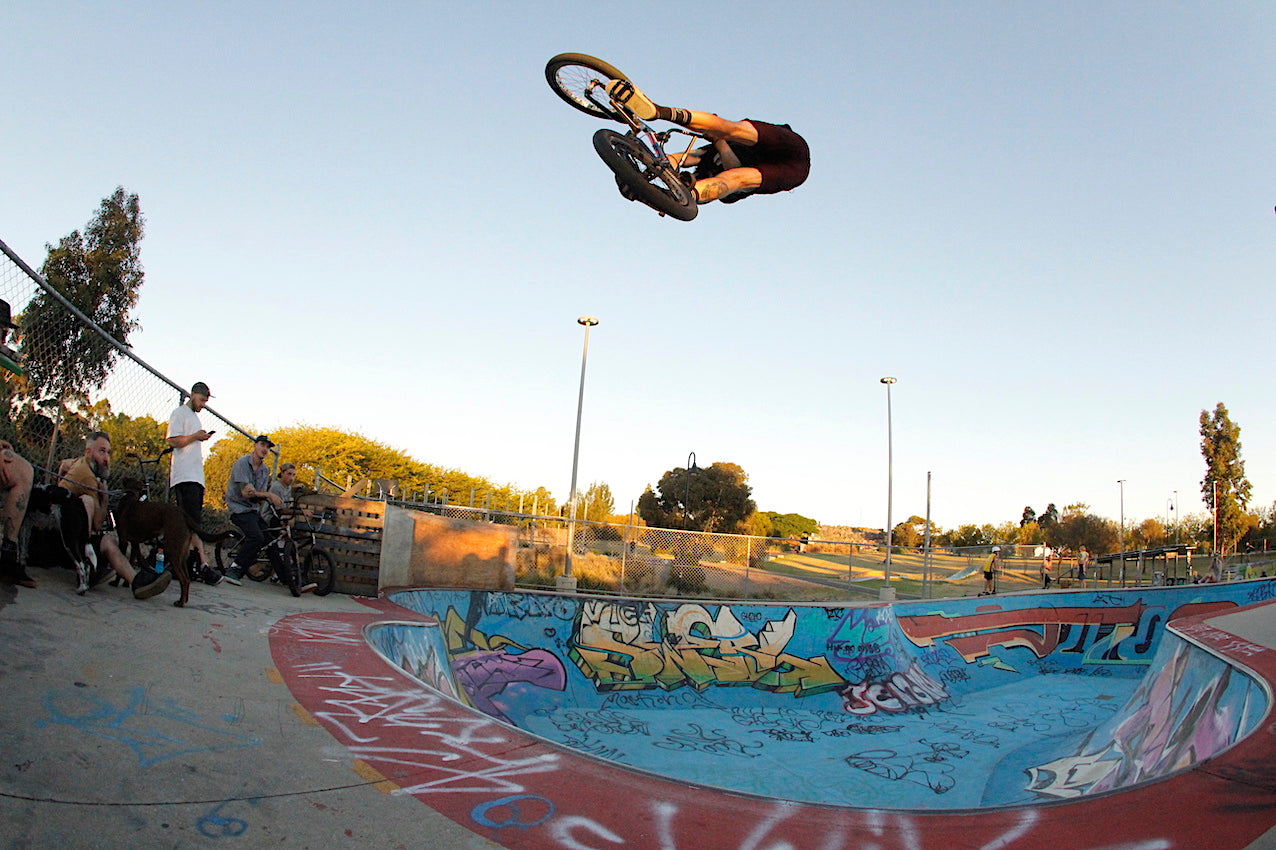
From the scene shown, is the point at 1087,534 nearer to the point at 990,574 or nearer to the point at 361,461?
the point at 990,574

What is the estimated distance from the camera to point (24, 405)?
18.4 feet

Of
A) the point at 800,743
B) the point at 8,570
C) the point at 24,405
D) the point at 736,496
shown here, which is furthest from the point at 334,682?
the point at 736,496

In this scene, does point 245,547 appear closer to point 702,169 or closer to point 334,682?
point 334,682

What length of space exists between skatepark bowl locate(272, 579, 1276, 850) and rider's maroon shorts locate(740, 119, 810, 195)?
15.6 feet

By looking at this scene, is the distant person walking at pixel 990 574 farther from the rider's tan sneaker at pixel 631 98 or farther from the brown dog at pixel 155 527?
the brown dog at pixel 155 527

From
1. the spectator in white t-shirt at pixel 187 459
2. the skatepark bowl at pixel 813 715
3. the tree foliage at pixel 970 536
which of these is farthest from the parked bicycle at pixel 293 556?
the tree foliage at pixel 970 536

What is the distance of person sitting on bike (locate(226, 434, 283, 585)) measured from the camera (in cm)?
813

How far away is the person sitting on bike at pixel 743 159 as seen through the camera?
19.5 ft

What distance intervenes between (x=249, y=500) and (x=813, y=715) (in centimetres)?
828

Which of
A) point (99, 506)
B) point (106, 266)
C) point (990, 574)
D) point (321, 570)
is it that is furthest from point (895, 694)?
point (106, 266)

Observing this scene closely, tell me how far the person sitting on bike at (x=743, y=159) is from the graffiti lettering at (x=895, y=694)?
846 centimetres

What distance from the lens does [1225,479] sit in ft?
187

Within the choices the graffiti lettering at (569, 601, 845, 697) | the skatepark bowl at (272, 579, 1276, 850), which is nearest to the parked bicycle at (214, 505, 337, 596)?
the skatepark bowl at (272, 579, 1276, 850)

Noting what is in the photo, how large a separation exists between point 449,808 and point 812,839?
1.49 meters
